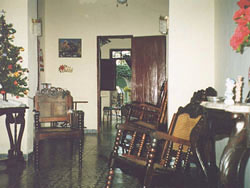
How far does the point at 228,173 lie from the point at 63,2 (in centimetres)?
613

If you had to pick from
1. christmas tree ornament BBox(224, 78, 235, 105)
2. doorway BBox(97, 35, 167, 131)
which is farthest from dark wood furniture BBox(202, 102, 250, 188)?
doorway BBox(97, 35, 167, 131)

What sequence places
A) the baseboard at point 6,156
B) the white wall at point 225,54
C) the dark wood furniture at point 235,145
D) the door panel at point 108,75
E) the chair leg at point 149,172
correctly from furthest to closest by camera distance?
the door panel at point 108,75 < the baseboard at point 6,156 < the white wall at point 225,54 < the chair leg at point 149,172 < the dark wood furniture at point 235,145

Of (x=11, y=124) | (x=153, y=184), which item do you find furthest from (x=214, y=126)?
(x=11, y=124)

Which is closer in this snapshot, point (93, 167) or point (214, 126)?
point (214, 126)

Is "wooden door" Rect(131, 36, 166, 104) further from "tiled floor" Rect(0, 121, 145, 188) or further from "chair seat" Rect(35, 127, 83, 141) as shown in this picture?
"chair seat" Rect(35, 127, 83, 141)

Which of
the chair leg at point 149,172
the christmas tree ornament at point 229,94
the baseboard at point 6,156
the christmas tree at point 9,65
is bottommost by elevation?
the baseboard at point 6,156

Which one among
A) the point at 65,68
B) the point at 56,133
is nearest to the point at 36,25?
the point at 56,133

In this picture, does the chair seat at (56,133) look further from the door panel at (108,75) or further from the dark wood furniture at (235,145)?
the door panel at (108,75)

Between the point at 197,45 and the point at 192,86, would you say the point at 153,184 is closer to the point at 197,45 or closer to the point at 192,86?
the point at 192,86

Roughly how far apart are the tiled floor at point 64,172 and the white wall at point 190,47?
1.28m

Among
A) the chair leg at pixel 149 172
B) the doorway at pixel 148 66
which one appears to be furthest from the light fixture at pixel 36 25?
the chair leg at pixel 149 172

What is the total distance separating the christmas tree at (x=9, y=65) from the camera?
379 centimetres

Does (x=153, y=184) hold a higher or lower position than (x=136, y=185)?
higher

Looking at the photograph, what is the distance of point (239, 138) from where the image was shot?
1695 millimetres
